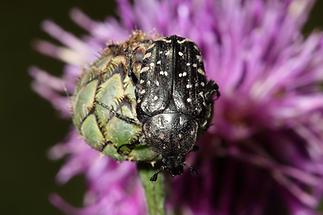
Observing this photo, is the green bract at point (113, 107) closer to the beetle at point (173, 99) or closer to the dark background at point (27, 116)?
the beetle at point (173, 99)

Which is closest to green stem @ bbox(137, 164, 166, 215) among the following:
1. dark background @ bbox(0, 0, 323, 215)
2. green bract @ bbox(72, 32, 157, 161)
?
green bract @ bbox(72, 32, 157, 161)

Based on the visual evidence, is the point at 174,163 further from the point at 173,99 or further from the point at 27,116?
the point at 27,116

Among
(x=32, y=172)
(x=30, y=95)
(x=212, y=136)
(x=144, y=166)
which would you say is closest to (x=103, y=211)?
(x=212, y=136)

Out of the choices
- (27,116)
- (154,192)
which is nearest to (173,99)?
(154,192)

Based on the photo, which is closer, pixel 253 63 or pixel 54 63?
pixel 253 63

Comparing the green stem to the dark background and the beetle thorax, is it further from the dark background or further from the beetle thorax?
the dark background

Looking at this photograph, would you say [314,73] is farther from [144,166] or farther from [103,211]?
[144,166]
